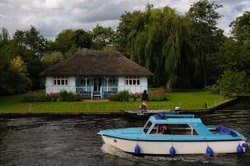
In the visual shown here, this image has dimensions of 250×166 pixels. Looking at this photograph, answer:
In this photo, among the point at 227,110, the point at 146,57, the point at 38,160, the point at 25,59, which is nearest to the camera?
the point at 38,160

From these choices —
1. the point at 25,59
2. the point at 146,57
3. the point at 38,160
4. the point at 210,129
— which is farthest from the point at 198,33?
the point at 38,160

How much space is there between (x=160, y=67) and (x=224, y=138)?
41464 millimetres

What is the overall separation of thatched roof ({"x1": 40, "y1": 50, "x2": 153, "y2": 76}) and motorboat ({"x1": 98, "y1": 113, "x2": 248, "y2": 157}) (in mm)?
30640

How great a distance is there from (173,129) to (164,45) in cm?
4057

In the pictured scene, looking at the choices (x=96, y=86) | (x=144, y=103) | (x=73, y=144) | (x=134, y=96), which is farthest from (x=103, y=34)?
(x=73, y=144)

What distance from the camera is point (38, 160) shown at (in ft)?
63.0

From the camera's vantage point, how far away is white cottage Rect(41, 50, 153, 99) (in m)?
50.9

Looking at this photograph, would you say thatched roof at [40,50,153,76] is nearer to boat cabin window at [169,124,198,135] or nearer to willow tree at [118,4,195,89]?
willow tree at [118,4,195,89]

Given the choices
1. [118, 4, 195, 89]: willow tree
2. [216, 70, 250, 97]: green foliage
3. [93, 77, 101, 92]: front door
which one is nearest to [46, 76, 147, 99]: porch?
[93, 77, 101, 92]: front door

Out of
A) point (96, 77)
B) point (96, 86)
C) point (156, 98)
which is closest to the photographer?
point (156, 98)

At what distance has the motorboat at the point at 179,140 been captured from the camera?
64.4 feet

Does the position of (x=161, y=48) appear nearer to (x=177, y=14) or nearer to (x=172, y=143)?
(x=177, y=14)

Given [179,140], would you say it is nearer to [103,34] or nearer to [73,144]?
[73,144]

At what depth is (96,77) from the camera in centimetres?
5322
